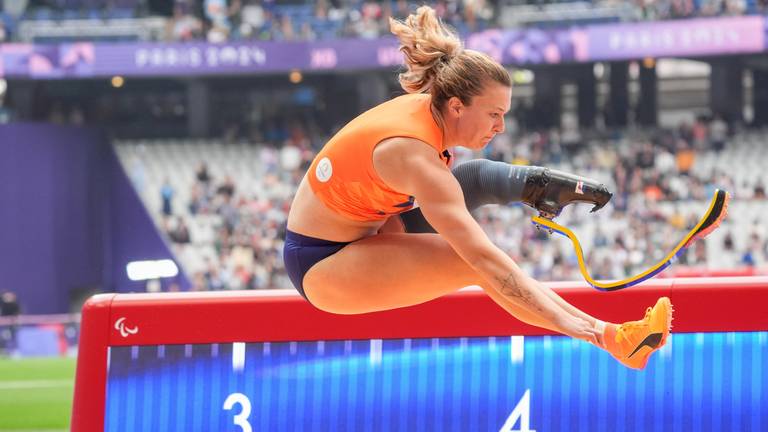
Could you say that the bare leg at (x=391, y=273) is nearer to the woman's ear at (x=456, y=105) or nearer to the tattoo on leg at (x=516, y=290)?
the tattoo on leg at (x=516, y=290)

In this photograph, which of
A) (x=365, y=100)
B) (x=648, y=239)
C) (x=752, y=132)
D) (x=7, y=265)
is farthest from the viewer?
(x=365, y=100)

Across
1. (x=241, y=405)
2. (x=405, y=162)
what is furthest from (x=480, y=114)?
(x=241, y=405)

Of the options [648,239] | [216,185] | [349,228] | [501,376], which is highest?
[216,185]

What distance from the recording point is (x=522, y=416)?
12.4 feet

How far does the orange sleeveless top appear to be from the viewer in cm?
325

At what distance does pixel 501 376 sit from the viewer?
3.80m

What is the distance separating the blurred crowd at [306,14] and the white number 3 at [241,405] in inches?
655

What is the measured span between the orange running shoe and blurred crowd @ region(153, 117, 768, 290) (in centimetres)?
1236

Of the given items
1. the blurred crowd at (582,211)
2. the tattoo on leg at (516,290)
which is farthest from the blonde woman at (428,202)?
the blurred crowd at (582,211)

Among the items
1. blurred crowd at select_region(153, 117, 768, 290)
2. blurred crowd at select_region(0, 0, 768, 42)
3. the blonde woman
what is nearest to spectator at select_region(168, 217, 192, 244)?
blurred crowd at select_region(153, 117, 768, 290)

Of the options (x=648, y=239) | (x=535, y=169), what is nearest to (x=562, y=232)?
(x=535, y=169)

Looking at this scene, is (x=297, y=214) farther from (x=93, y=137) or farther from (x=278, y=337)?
(x=93, y=137)

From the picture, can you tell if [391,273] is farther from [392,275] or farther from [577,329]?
[577,329]

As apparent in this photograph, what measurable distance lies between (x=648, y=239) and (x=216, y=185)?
7.88 m
